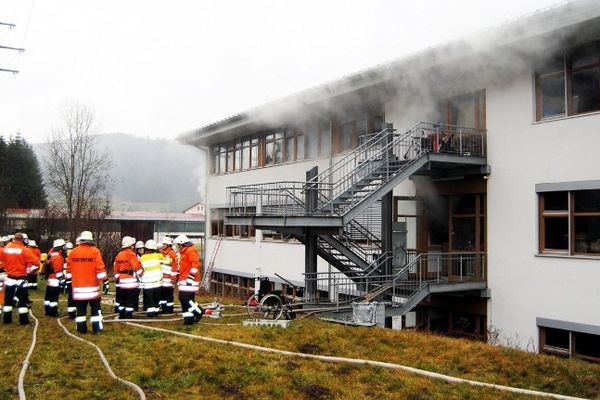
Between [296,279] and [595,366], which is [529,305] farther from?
[296,279]

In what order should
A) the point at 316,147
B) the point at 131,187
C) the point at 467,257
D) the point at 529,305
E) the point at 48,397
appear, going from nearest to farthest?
the point at 48,397 < the point at 529,305 < the point at 467,257 < the point at 316,147 < the point at 131,187

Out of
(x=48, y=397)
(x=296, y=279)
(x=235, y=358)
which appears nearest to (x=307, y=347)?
(x=235, y=358)

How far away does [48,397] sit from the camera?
253 inches

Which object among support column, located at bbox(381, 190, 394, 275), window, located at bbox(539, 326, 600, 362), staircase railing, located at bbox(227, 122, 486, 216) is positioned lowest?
window, located at bbox(539, 326, 600, 362)

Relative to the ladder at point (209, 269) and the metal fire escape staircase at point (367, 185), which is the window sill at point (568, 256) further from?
the ladder at point (209, 269)

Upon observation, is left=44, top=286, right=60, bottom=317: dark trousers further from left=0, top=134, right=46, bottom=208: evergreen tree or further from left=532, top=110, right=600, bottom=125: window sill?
left=0, top=134, right=46, bottom=208: evergreen tree

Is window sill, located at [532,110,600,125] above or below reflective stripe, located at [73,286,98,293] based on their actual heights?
above

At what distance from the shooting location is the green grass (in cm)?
680

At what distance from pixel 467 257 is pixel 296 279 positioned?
783 centimetres

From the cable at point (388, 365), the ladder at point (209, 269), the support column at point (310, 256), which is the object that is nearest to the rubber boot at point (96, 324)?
the cable at point (388, 365)

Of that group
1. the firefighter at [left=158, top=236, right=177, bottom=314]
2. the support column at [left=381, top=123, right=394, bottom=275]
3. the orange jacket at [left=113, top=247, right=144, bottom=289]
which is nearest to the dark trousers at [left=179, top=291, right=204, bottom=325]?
the orange jacket at [left=113, top=247, right=144, bottom=289]

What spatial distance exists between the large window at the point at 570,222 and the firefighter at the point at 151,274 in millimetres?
8457

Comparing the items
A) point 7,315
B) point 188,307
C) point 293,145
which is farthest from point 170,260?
point 293,145

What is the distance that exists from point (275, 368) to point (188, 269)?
3.86 m
